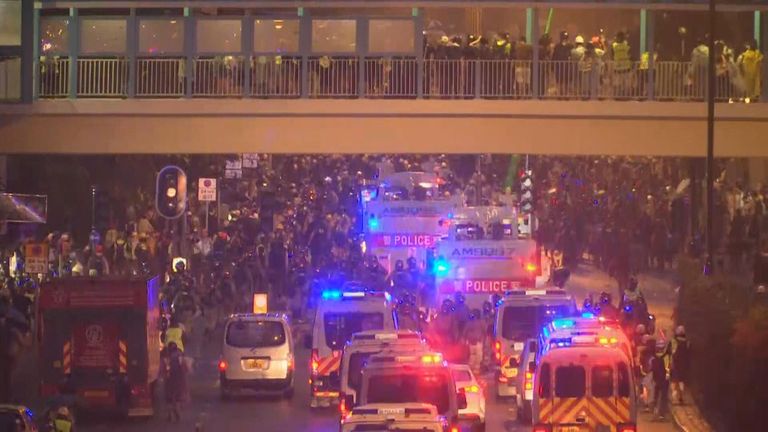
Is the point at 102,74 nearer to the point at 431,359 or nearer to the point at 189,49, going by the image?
the point at 189,49

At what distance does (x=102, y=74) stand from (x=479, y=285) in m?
10.9

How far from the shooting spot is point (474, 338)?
109 ft

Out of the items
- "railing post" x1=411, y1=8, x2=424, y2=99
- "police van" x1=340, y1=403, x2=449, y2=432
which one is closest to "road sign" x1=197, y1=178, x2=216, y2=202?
"railing post" x1=411, y1=8, x2=424, y2=99

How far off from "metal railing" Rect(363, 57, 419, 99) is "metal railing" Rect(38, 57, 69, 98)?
7.58 m

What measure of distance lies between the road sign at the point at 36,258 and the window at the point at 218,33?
913 cm

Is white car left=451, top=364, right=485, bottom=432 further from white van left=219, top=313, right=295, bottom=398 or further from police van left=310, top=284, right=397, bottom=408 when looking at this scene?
white van left=219, top=313, right=295, bottom=398

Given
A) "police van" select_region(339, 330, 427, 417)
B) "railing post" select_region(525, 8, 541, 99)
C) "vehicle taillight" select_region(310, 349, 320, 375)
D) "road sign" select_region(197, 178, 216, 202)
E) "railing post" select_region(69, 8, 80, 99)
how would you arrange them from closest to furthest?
"police van" select_region(339, 330, 427, 417)
"vehicle taillight" select_region(310, 349, 320, 375)
"railing post" select_region(525, 8, 541, 99)
"railing post" select_region(69, 8, 80, 99)
"road sign" select_region(197, 178, 216, 202)

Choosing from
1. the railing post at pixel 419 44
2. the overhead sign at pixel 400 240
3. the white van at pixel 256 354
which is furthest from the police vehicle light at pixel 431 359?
the overhead sign at pixel 400 240

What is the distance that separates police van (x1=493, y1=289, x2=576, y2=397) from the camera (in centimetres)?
2820

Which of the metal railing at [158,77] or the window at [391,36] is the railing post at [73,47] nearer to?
the metal railing at [158,77]

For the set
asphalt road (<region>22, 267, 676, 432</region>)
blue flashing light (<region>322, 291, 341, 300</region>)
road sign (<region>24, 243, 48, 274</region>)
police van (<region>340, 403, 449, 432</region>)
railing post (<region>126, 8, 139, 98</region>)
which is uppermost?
railing post (<region>126, 8, 139, 98</region>)

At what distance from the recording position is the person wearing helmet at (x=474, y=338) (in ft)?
108

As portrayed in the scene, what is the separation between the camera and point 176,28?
3928 cm

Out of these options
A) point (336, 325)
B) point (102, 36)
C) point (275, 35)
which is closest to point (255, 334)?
point (336, 325)
